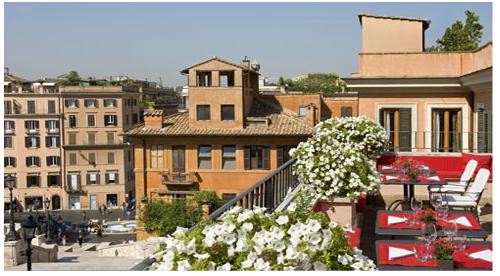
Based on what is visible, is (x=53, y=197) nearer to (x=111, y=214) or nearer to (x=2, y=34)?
(x=111, y=214)

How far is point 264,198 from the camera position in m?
8.13

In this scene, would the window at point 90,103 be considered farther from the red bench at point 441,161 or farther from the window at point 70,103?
the red bench at point 441,161

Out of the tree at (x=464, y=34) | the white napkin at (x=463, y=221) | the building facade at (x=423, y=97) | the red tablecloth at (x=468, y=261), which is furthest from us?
the tree at (x=464, y=34)

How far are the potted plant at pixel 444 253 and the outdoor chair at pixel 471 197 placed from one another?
3453 mm

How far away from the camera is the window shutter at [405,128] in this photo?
638 inches

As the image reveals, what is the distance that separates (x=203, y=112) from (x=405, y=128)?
19.2 metres

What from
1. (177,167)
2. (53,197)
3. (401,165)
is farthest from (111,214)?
(401,165)

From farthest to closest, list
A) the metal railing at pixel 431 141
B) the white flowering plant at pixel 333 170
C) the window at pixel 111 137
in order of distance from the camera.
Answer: the window at pixel 111 137 < the metal railing at pixel 431 141 < the white flowering plant at pixel 333 170

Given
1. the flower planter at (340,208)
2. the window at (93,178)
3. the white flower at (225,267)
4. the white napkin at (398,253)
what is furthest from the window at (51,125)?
the white flower at (225,267)

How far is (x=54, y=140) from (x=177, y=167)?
33225mm

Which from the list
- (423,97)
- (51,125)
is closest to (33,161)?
(51,125)

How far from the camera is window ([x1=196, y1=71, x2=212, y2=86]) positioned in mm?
34531

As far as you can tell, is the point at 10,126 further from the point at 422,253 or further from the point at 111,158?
the point at 422,253

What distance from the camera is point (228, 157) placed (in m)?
33.7
